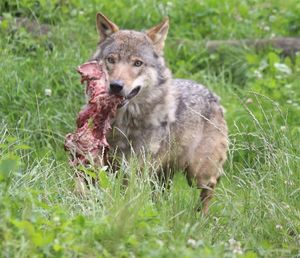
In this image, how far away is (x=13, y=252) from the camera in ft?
15.3

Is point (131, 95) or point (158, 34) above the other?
point (158, 34)

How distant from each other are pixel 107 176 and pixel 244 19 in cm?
600

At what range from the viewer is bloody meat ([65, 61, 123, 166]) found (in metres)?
6.56

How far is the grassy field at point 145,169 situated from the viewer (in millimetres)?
4980

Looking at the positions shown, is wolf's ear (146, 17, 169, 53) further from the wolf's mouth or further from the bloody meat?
the bloody meat

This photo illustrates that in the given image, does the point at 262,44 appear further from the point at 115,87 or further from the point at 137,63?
the point at 115,87

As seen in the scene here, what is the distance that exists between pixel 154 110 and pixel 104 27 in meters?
0.81

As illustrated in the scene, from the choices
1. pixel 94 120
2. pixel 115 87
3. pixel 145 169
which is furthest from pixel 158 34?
pixel 145 169

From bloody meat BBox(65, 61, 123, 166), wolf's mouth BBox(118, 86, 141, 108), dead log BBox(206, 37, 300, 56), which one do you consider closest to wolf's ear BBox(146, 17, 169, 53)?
wolf's mouth BBox(118, 86, 141, 108)

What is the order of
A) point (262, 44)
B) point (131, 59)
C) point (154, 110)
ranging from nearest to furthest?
point (131, 59), point (154, 110), point (262, 44)

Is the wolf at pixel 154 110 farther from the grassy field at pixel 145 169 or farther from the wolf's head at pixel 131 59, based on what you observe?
the grassy field at pixel 145 169

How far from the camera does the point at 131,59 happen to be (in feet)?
23.5

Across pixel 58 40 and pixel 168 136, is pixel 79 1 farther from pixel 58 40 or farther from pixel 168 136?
pixel 168 136

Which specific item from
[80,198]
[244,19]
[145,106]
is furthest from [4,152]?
[244,19]
